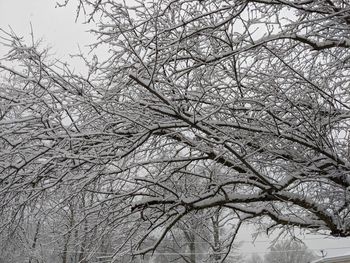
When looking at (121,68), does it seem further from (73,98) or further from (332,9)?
(332,9)

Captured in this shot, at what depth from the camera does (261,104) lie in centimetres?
445

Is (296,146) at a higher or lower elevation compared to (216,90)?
lower

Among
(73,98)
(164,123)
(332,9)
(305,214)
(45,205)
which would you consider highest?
(332,9)

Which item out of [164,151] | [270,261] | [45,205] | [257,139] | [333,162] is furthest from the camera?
[270,261]

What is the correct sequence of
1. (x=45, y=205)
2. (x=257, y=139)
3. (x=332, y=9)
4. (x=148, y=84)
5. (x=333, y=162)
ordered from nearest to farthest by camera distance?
(x=148, y=84) → (x=332, y=9) → (x=333, y=162) → (x=257, y=139) → (x=45, y=205)

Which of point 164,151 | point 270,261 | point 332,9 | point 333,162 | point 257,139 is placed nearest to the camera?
point 332,9

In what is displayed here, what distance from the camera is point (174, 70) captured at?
4633 millimetres

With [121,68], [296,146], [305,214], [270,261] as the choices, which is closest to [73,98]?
[121,68]

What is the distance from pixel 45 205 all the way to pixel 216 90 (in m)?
2.98

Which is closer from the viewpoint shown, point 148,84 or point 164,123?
point 148,84


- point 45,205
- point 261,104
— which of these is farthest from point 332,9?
point 45,205

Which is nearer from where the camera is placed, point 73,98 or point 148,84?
point 148,84

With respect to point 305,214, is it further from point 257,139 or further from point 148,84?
point 148,84

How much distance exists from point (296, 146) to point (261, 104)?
1.05m
